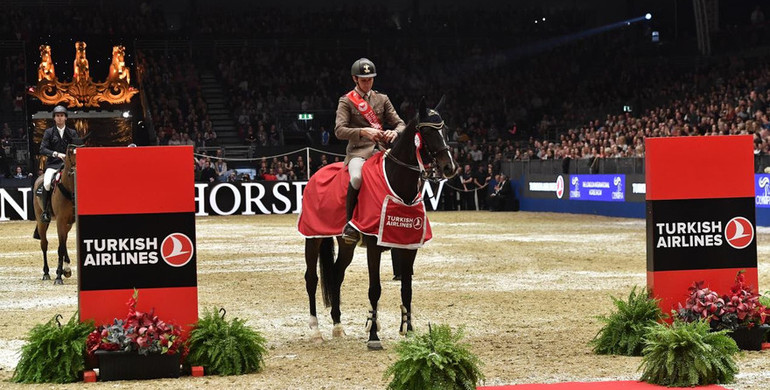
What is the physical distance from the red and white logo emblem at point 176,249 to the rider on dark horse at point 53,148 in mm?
7990

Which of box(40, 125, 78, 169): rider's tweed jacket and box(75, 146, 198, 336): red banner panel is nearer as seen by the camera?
box(75, 146, 198, 336): red banner panel

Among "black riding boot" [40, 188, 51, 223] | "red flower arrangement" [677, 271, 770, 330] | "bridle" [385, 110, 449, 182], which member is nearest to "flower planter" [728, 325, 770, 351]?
"red flower arrangement" [677, 271, 770, 330]

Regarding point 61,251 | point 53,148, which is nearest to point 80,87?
point 53,148

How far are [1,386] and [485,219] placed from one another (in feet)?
82.2

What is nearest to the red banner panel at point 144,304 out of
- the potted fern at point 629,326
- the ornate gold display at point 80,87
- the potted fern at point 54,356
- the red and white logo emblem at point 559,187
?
the potted fern at point 54,356

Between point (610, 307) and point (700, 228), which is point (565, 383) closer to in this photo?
point (700, 228)

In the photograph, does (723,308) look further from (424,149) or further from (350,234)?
(350,234)

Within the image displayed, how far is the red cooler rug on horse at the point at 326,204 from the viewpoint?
9.90 m

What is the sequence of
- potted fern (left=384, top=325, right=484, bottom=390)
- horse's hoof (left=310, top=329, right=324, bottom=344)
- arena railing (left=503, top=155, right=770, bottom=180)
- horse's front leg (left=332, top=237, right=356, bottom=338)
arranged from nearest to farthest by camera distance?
potted fern (left=384, top=325, right=484, bottom=390)
horse's hoof (left=310, top=329, right=324, bottom=344)
horse's front leg (left=332, top=237, right=356, bottom=338)
arena railing (left=503, top=155, right=770, bottom=180)

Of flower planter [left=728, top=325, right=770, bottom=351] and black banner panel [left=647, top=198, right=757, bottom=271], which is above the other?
black banner panel [left=647, top=198, right=757, bottom=271]

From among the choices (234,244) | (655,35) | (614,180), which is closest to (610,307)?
(234,244)

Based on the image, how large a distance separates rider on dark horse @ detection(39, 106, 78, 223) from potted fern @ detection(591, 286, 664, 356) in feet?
31.0

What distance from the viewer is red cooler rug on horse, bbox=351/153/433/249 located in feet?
30.6

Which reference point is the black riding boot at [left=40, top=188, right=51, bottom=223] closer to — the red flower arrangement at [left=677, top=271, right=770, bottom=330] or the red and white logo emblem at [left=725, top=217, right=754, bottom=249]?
the red flower arrangement at [left=677, top=271, right=770, bottom=330]
